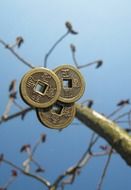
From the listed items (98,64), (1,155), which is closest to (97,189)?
(1,155)

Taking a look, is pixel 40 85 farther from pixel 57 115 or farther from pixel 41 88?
pixel 57 115

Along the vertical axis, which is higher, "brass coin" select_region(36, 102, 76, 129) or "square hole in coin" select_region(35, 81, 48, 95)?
"square hole in coin" select_region(35, 81, 48, 95)

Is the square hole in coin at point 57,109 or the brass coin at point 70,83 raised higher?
the brass coin at point 70,83

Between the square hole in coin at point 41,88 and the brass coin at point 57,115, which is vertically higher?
the square hole in coin at point 41,88

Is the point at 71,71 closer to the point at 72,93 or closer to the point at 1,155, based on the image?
the point at 72,93

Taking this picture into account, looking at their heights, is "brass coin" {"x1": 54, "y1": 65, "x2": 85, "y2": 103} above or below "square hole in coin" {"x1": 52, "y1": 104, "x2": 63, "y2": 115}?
above

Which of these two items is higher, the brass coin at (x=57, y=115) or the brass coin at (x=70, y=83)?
the brass coin at (x=70, y=83)
